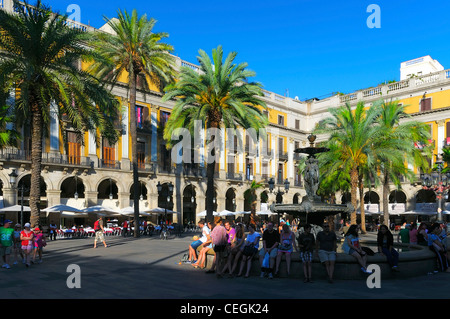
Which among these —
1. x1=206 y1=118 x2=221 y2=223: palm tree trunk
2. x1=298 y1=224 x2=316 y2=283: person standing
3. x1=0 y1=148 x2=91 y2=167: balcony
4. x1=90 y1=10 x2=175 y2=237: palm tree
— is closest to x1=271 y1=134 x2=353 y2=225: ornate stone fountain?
x1=298 y1=224 x2=316 y2=283: person standing

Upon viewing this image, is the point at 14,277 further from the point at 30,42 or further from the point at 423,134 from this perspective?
the point at 423,134

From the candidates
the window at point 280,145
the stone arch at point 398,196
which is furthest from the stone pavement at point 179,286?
the stone arch at point 398,196

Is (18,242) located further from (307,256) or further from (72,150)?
(72,150)

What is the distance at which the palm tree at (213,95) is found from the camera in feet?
83.4

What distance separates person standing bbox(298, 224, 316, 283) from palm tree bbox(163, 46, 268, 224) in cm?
1532

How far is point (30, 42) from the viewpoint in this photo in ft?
53.1

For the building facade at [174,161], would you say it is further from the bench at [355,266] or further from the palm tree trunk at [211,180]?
the bench at [355,266]

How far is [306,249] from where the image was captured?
9641 millimetres

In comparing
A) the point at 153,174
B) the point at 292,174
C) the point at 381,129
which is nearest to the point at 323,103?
the point at 292,174

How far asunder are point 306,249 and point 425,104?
41.2 m

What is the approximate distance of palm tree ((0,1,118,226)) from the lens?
1603cm

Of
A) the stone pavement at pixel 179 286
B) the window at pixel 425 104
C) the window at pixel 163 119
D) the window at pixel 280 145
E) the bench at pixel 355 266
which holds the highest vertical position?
the window at pixel 425 104

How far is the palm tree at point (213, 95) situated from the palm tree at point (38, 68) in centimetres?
813

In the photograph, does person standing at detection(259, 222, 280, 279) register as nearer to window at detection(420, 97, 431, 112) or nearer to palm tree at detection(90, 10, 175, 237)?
palm tree at detection(90, 10, 175, 237)
